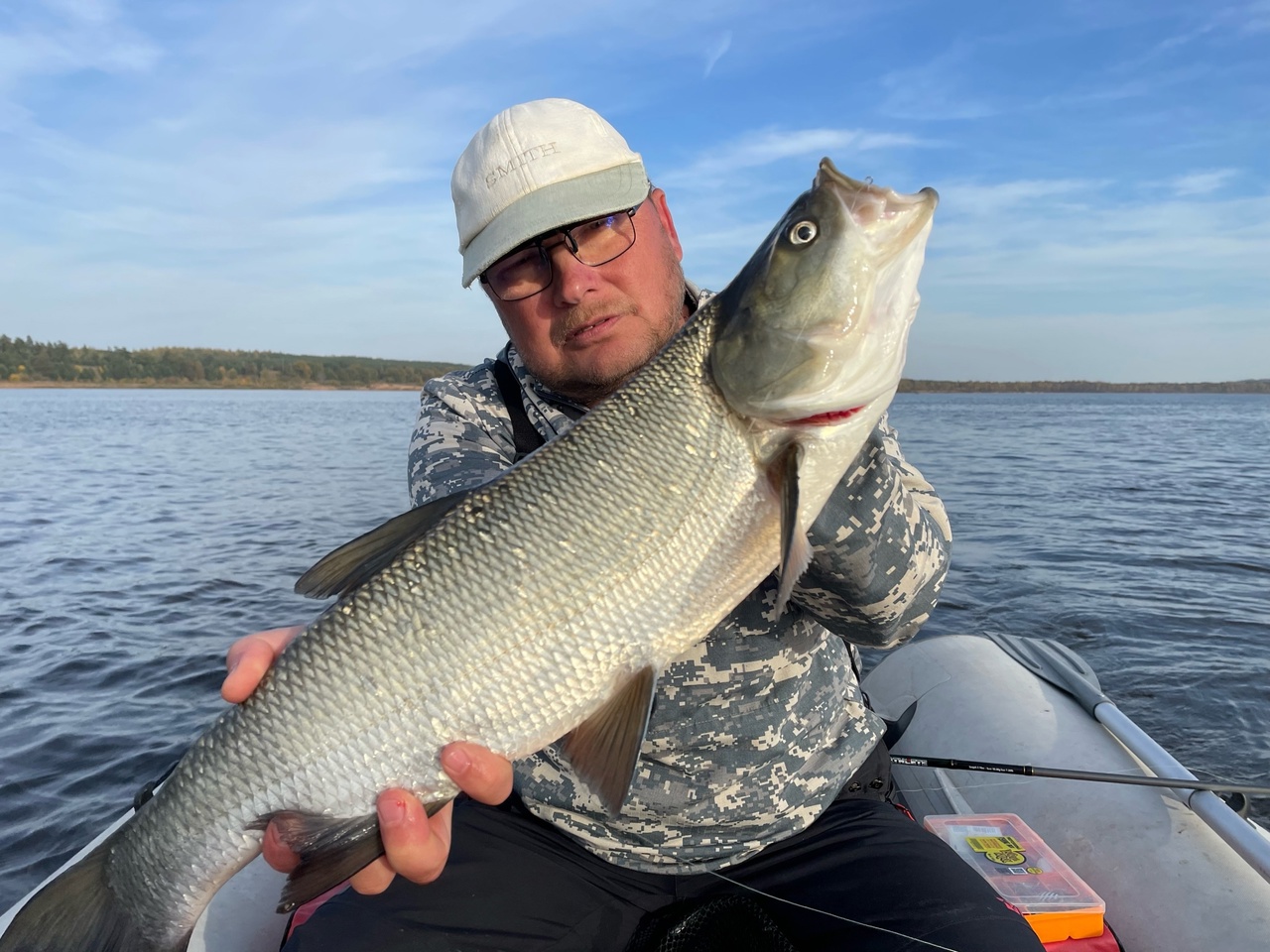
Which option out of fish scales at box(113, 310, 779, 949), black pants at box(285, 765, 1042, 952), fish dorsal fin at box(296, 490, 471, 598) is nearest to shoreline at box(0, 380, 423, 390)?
black pants at box(285, 765, 1042, 952)

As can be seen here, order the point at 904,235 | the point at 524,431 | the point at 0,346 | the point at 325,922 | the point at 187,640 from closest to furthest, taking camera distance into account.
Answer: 1. the point at 904,235
2. the point at 325,922
3. the point at 524,431
4. the point at 187,640
5. the point at 0,346

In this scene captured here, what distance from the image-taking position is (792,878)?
292 centimetres

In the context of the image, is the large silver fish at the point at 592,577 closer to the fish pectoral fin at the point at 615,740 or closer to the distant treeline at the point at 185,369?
the fish pectoral fin at the point at 615,740

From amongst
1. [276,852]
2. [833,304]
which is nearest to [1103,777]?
[833,304]

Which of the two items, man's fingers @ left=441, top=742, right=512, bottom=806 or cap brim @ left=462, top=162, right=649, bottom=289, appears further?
cap brim @ left=462, top=162, right=649, bottom=289

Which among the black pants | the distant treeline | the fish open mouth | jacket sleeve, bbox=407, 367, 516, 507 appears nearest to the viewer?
the fish open mouth

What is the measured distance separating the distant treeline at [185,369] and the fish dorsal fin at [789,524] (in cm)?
10161

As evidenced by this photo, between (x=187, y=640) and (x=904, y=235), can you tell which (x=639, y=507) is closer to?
(x=904, y=235)

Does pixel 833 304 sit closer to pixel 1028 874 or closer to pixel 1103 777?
pixel 1028 874

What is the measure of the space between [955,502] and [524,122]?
687 inches

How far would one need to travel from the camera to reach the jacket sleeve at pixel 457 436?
3.20m

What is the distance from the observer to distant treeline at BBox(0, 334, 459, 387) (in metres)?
104

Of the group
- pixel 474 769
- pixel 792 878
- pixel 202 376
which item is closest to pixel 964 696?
pixel 792 878

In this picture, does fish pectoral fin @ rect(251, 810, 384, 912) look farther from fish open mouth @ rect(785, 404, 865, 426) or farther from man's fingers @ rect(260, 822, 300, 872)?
fish open mouth @ rect(785, 404, 865, 426)
